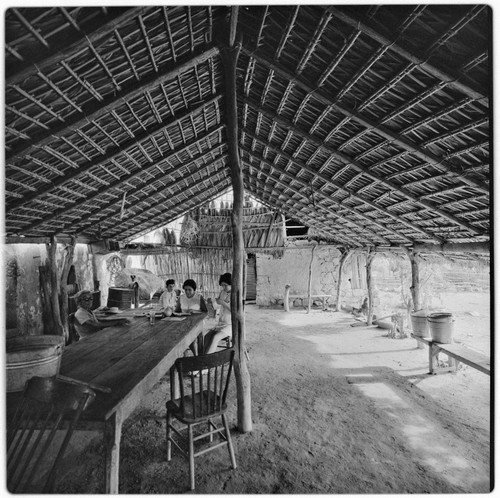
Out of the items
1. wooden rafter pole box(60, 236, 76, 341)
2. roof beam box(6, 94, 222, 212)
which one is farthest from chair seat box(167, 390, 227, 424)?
wooden rafter pole box(60, 236, 76, 341)

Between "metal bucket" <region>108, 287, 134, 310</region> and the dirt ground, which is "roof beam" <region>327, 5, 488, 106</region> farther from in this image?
"metal bucket" <region>108, 287, 134, 310</region>

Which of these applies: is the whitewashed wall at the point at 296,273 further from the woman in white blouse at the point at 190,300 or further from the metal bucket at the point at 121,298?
the woman in white blouse at the point at 190,300

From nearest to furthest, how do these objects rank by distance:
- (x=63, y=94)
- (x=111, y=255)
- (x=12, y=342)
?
(x=12, y=342) < (x=63, y=94) < (x=111, y=255)

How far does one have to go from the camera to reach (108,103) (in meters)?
3.12

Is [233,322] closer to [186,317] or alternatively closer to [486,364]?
[186,317]

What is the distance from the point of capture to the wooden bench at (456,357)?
4773 millimetres

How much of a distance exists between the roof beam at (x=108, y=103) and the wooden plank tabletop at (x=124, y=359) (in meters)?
2.20

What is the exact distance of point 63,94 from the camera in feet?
9.07

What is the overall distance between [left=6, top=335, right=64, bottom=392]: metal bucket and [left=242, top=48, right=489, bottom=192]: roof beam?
10.5 ft

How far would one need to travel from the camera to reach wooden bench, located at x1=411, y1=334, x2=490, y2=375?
188 inches

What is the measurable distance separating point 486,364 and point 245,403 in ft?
12.7

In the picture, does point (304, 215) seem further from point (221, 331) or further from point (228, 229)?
point (221, 331)

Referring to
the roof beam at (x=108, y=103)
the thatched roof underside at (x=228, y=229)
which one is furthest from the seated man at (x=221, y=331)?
the thatched roof underside at (x=228, y=229)

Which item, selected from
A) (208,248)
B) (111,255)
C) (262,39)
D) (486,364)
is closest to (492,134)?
(262,39)
